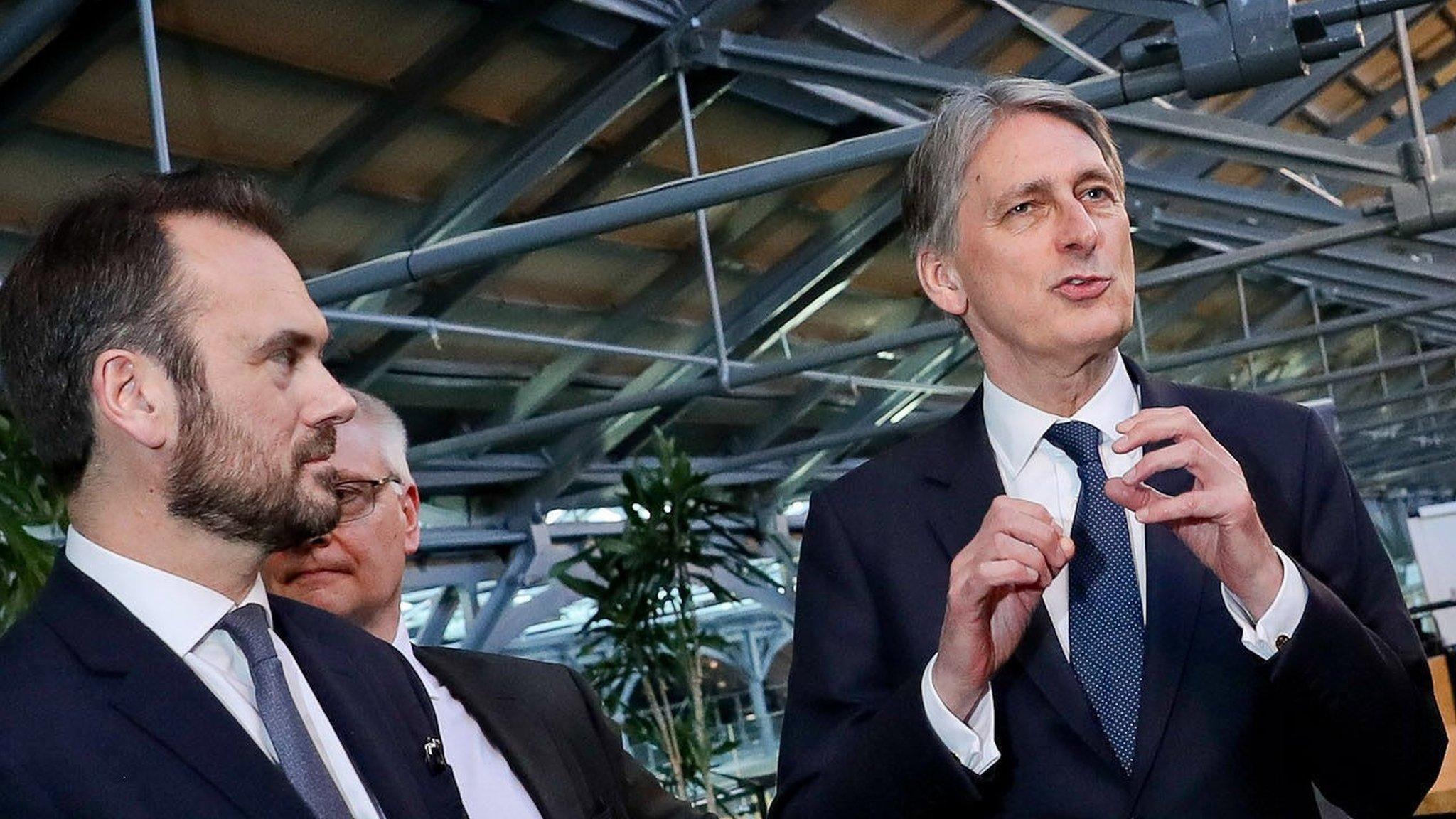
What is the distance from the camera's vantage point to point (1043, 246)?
5.16 ft

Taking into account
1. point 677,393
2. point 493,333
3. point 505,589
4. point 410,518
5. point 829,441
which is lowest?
point 410,518

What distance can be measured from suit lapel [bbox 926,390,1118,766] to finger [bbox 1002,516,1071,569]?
167mm

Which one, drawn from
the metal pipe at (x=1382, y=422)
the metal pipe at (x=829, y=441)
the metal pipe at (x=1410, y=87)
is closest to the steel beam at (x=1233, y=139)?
the metal pipe at (x=1410, y=87)

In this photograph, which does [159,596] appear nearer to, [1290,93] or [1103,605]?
[1103,605]

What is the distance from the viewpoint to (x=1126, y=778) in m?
1.45

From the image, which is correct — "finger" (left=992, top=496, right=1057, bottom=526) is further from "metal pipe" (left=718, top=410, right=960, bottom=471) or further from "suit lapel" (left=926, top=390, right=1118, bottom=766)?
"metal pipe" (left=718, top=410, right=960, bottom=471)

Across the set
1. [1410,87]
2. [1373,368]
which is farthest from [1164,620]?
[1373,368]

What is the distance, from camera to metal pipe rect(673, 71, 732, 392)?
6.78m

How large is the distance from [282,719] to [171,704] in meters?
0.09

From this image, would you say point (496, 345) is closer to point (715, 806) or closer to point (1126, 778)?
point (715, 806)

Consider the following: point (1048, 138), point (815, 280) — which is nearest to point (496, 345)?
point (815, 280)

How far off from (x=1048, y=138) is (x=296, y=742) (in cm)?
93

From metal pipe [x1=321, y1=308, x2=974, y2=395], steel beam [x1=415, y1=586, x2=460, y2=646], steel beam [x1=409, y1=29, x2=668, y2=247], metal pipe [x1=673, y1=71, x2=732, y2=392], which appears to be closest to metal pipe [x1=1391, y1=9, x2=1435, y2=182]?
metal pipe [x1=673, y1=71, x2=732, y2=392]

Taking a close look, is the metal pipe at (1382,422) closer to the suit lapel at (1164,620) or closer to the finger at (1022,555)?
the suit lapel at (1164,620)
